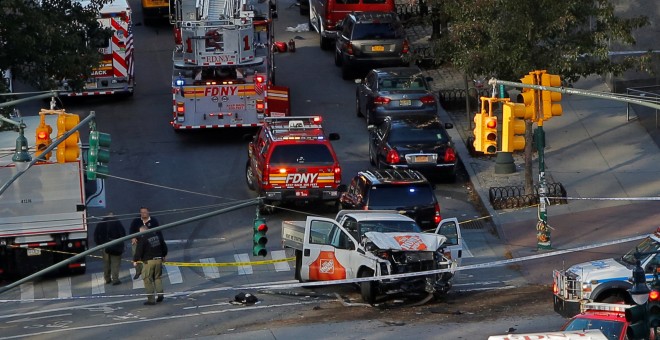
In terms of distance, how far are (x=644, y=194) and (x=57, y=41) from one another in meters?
13.6

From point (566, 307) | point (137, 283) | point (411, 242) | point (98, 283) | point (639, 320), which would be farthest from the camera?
point (98, 283)

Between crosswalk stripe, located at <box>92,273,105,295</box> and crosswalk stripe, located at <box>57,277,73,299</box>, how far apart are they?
471mm

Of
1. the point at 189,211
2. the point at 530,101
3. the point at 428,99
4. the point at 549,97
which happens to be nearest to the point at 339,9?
the point at 428,99

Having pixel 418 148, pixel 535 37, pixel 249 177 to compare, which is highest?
pixel 535 37

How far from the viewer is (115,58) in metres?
41.8

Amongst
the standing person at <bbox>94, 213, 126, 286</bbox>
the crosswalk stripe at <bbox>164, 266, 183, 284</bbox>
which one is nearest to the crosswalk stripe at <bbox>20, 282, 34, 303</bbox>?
the standing person at <bbox>94, 213, 126, 286</bbox>

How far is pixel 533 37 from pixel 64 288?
461 inches

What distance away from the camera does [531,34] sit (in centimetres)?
3184

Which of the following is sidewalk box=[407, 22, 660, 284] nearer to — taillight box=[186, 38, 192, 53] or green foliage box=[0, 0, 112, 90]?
taillight box=[186, 38, 192, 53]

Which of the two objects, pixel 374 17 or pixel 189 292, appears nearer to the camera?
pixel 189 292

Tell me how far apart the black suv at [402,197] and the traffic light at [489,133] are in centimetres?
809

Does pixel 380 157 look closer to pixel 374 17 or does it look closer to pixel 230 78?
pixel 230 78

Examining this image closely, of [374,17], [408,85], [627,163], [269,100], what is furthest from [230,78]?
[627,163]

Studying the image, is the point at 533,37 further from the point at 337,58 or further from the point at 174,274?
the point at 337,58
